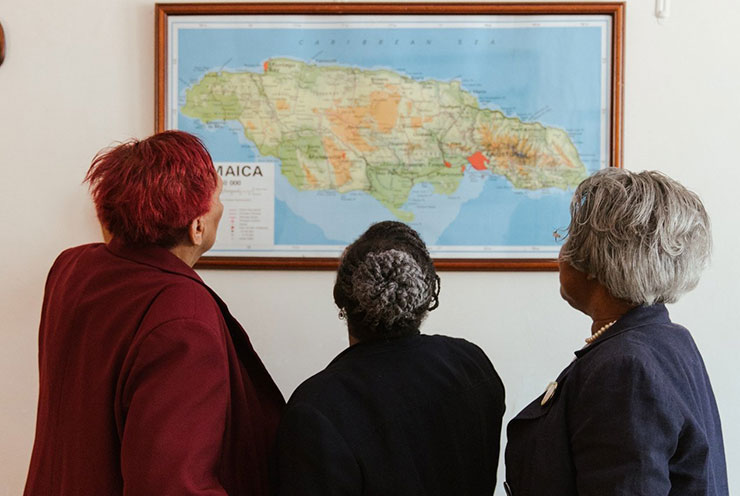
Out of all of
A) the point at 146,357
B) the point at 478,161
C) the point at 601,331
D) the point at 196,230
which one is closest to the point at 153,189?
the point at 196,230

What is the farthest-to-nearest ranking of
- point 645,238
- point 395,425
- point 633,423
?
point 395,425 < point 645,238 < point 633,423

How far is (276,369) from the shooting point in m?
2.05

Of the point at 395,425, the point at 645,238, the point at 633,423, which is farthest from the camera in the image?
the point at 395,425

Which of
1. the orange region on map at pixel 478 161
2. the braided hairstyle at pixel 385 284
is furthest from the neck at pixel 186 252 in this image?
the orange region on map at pixel 478 161

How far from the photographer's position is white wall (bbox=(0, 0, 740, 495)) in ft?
6.61

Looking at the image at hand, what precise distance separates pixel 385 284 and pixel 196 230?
0.38 metres

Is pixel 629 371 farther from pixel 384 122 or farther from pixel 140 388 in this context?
pixel 384 122

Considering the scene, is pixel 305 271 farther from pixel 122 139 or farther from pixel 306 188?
pixel 122 139

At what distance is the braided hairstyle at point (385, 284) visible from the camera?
1.28 meters

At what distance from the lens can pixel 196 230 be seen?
1.31 m

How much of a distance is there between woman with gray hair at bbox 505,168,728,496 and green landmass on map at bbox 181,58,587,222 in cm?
79

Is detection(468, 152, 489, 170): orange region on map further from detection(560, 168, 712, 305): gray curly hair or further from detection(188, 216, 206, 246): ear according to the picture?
detection(188, 216, 206, 246): ear

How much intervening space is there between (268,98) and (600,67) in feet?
3.22

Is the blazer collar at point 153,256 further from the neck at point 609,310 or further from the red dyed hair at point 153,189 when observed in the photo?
the neck at point 609,310
